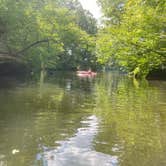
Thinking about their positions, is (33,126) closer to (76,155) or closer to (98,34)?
(76,155)

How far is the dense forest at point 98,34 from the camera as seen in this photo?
18.6 meters

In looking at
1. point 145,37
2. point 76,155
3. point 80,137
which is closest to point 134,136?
point 80,137

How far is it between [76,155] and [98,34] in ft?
86.5

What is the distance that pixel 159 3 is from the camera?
659 inches

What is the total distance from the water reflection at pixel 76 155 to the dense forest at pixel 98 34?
37.9 feet

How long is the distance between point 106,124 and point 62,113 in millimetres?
2137

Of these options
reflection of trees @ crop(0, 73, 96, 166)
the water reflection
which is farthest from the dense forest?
the water reflection

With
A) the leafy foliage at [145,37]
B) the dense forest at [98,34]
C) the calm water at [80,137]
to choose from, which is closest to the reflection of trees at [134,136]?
the calm water at [80,137]

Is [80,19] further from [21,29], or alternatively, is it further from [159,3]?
[159,3]

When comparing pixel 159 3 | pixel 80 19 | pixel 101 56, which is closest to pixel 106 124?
pixel 159 3

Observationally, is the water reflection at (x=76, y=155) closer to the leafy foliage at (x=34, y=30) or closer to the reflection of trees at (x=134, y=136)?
the reflection of trees at (x=134, y=136)

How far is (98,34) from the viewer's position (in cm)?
3139

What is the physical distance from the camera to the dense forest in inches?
732

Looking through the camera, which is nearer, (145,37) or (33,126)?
(33,126)
